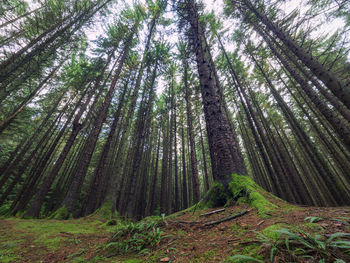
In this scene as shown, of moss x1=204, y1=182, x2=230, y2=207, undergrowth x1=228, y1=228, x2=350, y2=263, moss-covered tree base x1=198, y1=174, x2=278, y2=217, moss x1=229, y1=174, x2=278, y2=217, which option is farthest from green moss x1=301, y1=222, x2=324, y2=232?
moss x1=204, y1=182, x2=230, y2=207

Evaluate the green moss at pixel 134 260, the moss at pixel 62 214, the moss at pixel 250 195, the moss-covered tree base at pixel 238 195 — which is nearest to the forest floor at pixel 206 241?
the green moss at pixel 134 260

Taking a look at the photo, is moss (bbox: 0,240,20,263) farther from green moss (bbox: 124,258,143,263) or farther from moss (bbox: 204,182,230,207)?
moss (bbox: 204,182,230,207)

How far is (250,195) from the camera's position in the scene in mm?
2838

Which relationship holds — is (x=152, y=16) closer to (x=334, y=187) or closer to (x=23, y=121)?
(x=23, y=121)

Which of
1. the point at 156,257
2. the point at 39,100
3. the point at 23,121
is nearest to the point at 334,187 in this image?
the point at 156,257

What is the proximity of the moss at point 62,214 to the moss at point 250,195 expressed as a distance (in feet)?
25.9

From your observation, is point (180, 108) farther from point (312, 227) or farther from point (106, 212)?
point (312, 227)

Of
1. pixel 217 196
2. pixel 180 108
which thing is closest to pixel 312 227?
pixel 217 196

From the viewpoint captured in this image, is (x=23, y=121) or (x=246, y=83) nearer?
(x=23, y=121)

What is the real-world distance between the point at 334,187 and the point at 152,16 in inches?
826

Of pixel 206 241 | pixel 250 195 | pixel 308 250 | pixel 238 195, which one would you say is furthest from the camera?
pixel 238 195

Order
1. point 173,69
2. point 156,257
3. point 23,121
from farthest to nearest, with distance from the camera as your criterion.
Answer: point 173,69 < point 23,121 < point 156,257

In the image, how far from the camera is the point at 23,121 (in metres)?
10.4

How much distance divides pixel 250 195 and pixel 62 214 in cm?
834
